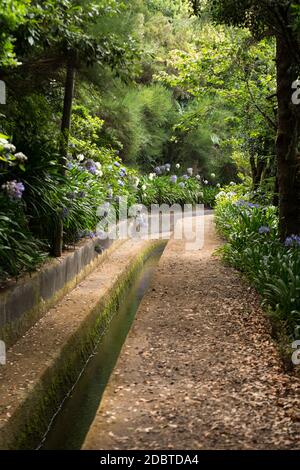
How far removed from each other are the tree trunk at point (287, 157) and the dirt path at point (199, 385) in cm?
118

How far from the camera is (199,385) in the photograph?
364 cm

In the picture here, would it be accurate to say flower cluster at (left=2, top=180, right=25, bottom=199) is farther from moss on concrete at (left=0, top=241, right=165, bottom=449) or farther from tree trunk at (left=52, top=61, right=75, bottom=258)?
moss on concrete at (left=0, top=241, right=165, bottom=449)

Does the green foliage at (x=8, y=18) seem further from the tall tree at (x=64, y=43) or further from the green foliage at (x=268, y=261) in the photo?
the green foliage at (x=268, y=261)

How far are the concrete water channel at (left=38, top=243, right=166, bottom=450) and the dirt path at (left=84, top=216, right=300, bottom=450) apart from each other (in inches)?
14.5

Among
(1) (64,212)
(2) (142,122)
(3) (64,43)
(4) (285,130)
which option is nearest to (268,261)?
(4) (285,130)

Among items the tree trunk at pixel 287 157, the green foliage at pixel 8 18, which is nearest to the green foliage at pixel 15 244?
the green foliage at pixel 8 18

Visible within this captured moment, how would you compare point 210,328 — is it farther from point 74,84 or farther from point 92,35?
point 74,84

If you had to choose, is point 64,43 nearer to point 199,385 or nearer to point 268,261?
point 268,261

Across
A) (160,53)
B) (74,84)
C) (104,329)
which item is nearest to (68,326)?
(104,329)

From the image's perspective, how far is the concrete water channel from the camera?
3.54m

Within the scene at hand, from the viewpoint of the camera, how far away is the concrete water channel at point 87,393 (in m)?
3.54

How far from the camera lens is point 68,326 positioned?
16.1 ft

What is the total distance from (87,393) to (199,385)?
3.44ft

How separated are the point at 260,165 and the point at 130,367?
30.1 feet
